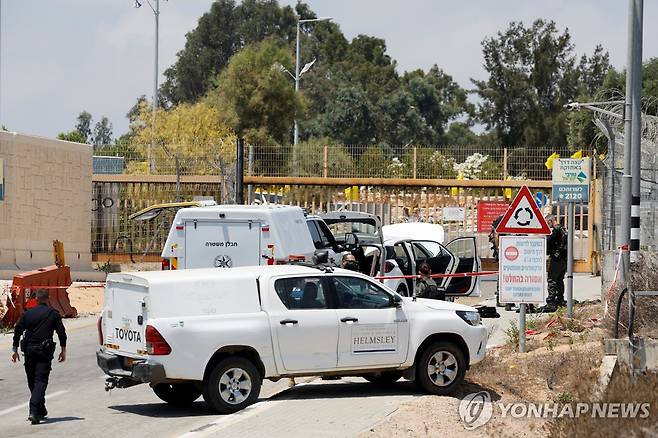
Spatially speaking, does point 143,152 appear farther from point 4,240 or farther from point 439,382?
point 439,382

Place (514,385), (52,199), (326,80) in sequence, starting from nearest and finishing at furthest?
1. (514,385)
2. (52,199)
3. (326,80)

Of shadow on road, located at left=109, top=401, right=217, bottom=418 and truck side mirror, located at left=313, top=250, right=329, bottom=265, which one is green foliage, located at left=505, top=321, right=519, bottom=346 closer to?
truck side mirror, located at left=313, top=250, right=329, bottom=265

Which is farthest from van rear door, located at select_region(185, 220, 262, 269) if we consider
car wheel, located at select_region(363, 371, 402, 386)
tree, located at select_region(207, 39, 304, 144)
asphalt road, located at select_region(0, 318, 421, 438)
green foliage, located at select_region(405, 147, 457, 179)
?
tree, located at select_region(207, 39, 304, 144)

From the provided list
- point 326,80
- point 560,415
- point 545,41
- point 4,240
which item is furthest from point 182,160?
point 326,80

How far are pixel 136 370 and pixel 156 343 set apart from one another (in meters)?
0.38

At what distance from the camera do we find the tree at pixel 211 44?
109 m

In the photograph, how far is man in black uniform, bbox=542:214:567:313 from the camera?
23.9m

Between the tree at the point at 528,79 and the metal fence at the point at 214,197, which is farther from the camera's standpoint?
the tree at the point at 528,79

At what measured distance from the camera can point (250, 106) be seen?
207 ft

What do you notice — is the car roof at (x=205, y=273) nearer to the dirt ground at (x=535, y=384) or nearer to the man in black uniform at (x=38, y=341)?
the man in black uniform at (x=38, y=341)

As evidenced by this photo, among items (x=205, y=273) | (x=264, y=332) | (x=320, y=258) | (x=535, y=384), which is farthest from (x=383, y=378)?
(x=320, y=258)

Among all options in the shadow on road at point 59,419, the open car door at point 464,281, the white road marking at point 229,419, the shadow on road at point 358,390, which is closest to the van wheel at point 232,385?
the white road marking at point 229,419

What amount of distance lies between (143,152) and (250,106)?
66.4 feet

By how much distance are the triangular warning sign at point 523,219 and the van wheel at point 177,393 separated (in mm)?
5904
